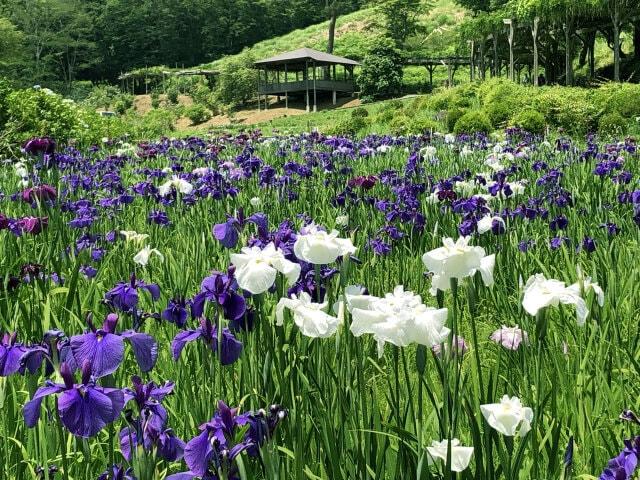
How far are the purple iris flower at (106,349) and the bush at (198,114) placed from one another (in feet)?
132

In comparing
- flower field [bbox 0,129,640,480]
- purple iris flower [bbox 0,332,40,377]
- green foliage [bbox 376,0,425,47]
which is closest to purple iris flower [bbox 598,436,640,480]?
flower field [bbox 0,129,640,480]

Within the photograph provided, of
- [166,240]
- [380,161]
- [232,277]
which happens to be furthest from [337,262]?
[380,161]

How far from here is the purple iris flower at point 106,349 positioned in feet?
3.13

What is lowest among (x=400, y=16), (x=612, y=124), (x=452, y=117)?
(x=612, y=124)

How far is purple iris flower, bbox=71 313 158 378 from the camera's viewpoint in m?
0.95

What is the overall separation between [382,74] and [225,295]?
126 feet

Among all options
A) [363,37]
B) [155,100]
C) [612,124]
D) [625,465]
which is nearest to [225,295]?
[625,465]

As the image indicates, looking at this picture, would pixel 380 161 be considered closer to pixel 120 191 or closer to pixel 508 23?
pixel 120 191

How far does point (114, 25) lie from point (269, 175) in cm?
8328

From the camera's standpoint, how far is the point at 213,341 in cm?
131

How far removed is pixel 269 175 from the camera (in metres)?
4.14

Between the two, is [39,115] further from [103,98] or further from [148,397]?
[103,98]

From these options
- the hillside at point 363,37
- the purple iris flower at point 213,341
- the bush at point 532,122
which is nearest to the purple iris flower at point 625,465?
the purple iris flower at point 213,341

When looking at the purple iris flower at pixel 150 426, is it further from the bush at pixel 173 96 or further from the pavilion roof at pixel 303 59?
the bush at pixel 173 96
